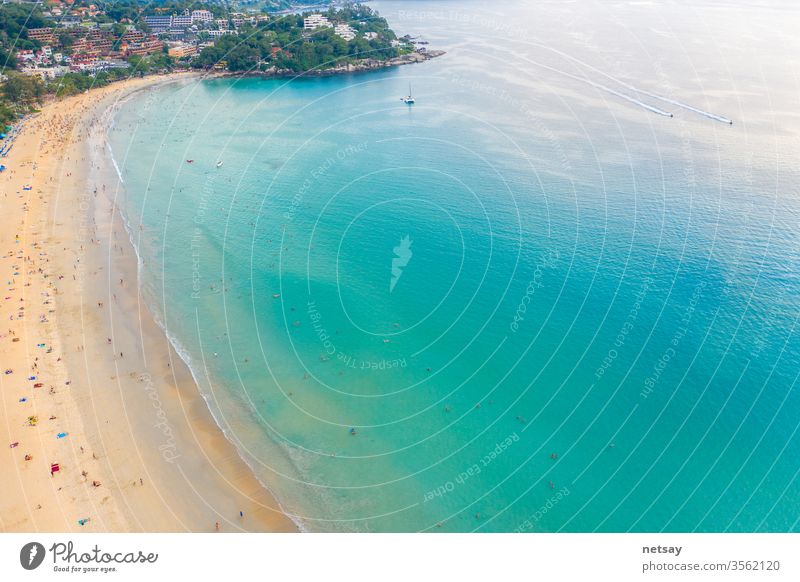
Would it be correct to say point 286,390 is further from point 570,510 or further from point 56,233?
point 56,233

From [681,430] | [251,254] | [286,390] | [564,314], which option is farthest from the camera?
[251,254]

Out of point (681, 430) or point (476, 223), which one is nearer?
point (681, 430)

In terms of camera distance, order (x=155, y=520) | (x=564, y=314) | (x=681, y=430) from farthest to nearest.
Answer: (x=564, y=314) < (x=681, y=430) < (x=155, y=520)

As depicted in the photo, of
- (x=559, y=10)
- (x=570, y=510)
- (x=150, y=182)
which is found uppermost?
(x=559, y=10)

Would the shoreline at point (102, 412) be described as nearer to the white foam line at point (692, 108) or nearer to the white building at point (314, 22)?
the white foam line at point (692, 108)

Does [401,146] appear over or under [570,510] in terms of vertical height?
over

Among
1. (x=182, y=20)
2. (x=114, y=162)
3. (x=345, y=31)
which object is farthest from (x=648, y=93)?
(x=182, y=20)

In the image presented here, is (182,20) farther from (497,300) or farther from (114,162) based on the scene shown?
(497,300)

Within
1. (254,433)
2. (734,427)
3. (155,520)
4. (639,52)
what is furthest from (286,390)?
(639,52)

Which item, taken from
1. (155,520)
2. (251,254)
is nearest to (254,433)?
(155,520)
